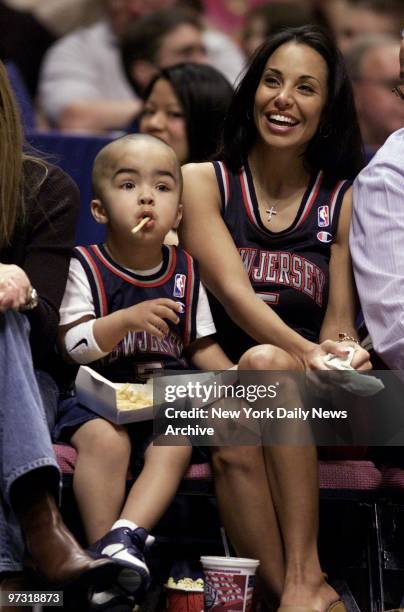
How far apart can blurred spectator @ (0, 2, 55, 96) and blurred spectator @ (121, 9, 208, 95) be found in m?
0.67

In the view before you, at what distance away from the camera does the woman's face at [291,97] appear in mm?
2959

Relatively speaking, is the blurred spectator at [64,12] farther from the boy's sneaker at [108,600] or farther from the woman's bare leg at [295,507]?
the boy's sneaker at [108,600]

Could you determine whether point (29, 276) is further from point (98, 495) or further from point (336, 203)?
point (336, 203)

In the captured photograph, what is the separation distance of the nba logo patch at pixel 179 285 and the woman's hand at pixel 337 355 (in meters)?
0.35

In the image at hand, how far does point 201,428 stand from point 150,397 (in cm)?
12

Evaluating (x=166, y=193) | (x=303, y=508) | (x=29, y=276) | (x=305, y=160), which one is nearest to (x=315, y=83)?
(x=305, y=160)

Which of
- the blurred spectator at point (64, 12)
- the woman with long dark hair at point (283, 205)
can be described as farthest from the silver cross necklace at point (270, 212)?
the blurred spectator at point (64, 12)

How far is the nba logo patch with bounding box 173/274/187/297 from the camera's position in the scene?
9.30 feet

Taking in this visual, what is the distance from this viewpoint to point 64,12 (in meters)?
6.11

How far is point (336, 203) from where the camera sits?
9.82 feet

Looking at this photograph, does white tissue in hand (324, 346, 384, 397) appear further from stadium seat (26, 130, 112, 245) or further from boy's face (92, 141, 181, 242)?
stadium seat (26, 130, 112, 245)

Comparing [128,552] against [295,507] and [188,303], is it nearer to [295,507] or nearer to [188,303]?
[295,507]

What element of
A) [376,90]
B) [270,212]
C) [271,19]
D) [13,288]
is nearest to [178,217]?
[270,212]

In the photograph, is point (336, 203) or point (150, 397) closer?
point (150, 397)
